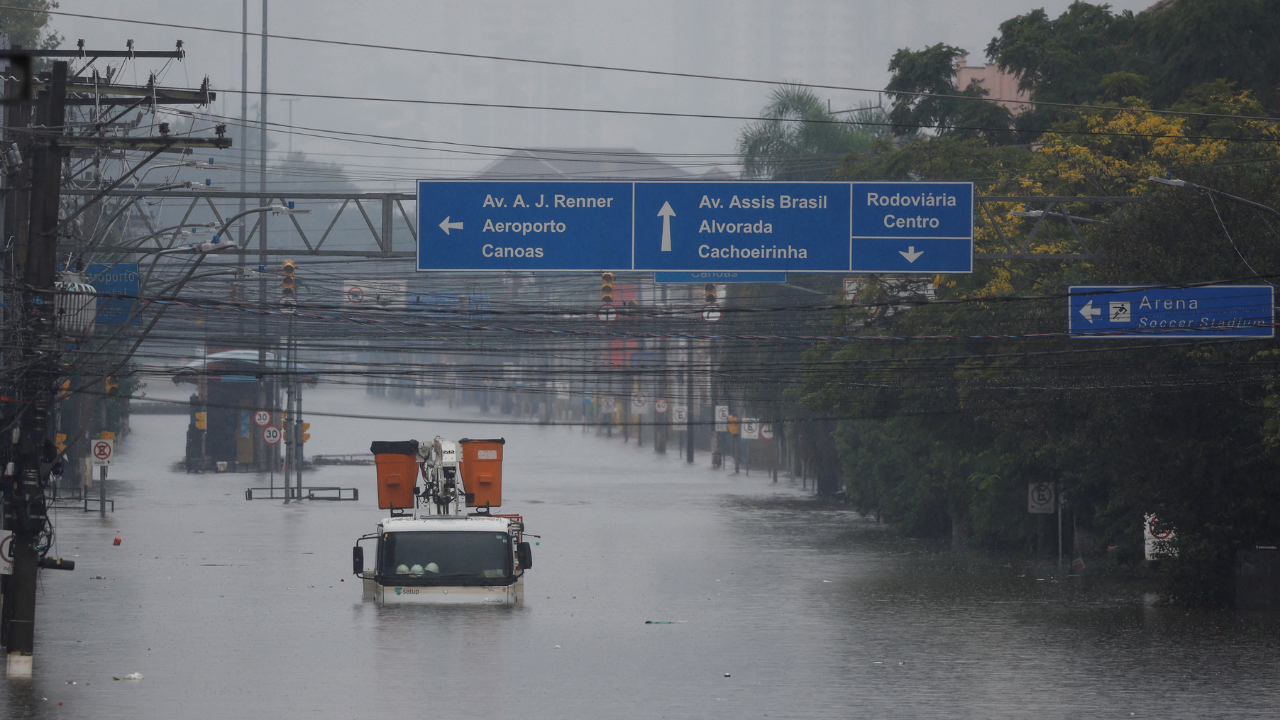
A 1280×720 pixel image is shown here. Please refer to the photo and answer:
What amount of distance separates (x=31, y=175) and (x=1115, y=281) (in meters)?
19.8

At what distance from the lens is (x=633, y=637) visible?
25.5 meters

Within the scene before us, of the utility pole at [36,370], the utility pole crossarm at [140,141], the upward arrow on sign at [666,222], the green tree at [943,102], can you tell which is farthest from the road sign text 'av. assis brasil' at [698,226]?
the green tree at [943,102]

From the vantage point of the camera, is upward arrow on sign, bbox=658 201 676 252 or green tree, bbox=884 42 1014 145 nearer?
upward arrow on sign, bbox=658 201 676 252

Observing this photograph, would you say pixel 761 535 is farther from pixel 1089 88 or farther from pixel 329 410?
pixel 329 410

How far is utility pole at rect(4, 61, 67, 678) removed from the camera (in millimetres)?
20797

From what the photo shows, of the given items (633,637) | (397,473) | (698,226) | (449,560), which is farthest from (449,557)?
(698,226)

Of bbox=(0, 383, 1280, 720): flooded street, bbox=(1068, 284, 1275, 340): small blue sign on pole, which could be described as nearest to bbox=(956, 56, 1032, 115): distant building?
bbox=(0, 383, 1280, 720): flooded street

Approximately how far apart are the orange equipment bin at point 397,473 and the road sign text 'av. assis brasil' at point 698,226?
16.3ft

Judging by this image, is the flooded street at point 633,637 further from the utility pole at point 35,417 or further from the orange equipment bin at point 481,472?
the orange equipment bin at point 481,472

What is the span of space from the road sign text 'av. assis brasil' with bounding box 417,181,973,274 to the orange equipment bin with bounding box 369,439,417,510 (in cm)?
496

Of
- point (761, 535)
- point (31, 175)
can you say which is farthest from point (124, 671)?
point (761, 535)

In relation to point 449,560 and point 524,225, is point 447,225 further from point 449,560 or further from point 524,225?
point 449,560

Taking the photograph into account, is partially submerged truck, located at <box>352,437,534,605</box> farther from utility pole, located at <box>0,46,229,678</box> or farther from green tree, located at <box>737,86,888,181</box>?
green tree, located at <box>737,86,888,181</box>

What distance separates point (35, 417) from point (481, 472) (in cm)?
1150
